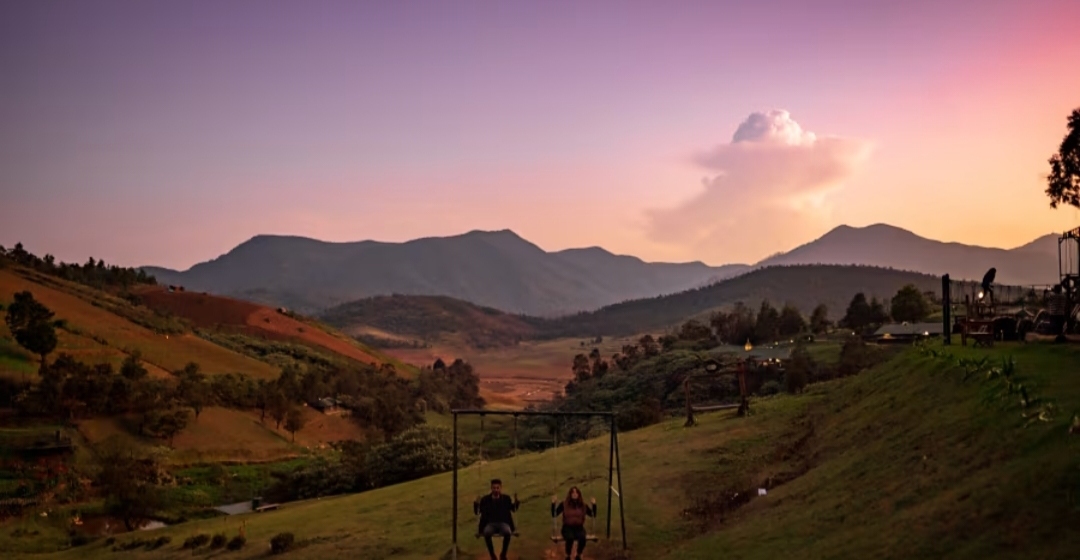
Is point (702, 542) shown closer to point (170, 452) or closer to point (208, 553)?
point (208, 553)

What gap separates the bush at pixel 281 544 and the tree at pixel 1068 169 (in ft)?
124

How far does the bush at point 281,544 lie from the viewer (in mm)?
27312

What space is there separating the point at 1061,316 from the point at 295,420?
219 feet

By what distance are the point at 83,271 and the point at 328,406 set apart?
7717 centimetres

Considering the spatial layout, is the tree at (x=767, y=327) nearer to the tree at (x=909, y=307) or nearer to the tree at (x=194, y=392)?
the tree at (x=909, y=307)

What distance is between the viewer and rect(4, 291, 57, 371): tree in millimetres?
70938

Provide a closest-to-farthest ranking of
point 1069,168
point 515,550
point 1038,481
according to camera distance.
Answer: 1. point 1038,481
2. point 515,550
3. point 1069,168

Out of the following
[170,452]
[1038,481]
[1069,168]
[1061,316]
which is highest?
[1069,168]

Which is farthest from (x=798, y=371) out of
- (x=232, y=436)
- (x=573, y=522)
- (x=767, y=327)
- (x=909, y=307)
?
(x=767, y=327)

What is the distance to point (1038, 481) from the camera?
11539 millimetres

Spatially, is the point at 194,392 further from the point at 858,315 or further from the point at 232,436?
the point at 858,315

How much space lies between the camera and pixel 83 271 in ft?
452

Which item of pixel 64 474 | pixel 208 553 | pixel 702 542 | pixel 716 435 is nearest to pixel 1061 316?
pixel 716 435

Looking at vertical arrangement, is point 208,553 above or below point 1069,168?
below
